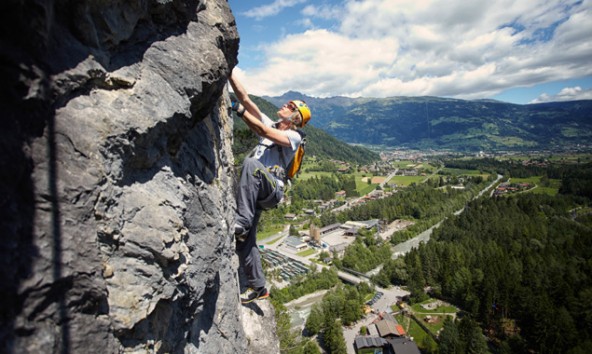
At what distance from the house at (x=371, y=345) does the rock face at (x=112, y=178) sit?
1110 inches

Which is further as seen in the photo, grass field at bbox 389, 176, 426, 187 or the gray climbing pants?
grass field at bbox 389, 176, 426, 187

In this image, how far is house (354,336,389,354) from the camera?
29.7m

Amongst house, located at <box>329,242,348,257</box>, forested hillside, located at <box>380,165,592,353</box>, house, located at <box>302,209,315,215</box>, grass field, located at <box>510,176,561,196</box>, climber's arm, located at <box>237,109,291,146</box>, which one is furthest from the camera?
grass field, located at <box>510,176,561,196</box>

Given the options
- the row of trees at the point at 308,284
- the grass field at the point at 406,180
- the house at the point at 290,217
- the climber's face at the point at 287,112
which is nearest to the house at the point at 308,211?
Answer: the house at the point at 290,217

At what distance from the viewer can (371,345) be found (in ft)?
98.1

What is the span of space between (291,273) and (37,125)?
49.3 m

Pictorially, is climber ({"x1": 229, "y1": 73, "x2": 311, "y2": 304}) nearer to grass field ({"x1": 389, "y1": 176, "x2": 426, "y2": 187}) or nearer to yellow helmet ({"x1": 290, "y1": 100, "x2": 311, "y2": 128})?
yellow helmet ({"x1": 290, "y1": 100, "x2": 311, "y2": 128})

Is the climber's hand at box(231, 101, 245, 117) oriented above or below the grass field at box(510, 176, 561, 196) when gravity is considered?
above

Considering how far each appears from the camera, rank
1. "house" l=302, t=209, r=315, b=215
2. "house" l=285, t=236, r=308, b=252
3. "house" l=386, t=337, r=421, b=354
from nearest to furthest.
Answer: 1. "house" l=386, t=337, r=421, b=354
2. "house" l=285, t=236, r=308, b=252
3. "house" l=302, t=209, r=315, b=215

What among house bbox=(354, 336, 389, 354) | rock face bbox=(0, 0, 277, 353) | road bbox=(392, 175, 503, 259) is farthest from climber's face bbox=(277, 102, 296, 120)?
road bbox=(392, 175, 503, 259)

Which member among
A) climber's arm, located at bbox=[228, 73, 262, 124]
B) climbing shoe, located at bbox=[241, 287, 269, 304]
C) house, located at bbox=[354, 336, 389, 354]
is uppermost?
climber's arm, located at bbox=[228, 73, 262, 124]

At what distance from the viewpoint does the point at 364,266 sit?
50469 millimetres

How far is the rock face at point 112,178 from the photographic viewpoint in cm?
259

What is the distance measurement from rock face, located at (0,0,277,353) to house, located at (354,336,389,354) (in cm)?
2820
